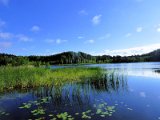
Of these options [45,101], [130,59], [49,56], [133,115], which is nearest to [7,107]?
[45,101]

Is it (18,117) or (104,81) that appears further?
(104,81)

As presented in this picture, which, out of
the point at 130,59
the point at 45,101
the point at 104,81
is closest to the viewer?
the point at 45,101

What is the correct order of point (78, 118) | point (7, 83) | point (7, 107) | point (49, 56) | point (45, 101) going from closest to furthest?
1. point (78, 118)
2. point (7, 107)
3. point (45, 101)
4. point (7, 83)
5. point (49, 56)

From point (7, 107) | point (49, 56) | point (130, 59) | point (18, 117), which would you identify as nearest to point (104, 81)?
point (7, 107)

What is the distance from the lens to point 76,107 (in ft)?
29.9

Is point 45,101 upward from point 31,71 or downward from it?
downward

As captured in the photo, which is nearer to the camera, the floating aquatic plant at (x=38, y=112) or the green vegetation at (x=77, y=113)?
the green vegetation at (x=77, y=113)

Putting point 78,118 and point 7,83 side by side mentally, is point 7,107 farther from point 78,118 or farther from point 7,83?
point 7,83

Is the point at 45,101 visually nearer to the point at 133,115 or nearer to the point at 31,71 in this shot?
the point at 133,115

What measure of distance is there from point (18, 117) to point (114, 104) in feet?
13.9

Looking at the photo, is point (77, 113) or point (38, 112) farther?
point (38, 112)

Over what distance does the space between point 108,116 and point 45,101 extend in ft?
13.0

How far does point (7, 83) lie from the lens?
1489cm

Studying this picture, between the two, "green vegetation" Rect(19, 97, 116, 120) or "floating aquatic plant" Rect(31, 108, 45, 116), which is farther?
"floating aquatic plant" Rect(31, 108, 45, 116)
